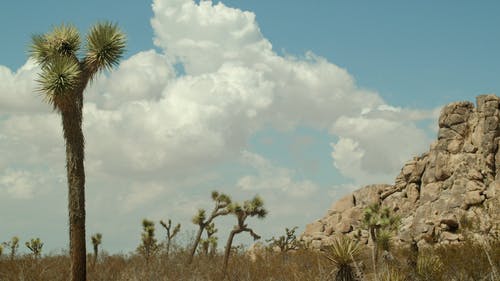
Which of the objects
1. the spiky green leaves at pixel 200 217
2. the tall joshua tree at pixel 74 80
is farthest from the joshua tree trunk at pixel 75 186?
the spiky green leaves at pixel 200 217

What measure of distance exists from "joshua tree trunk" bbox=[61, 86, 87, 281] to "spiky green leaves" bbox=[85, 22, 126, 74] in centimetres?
151

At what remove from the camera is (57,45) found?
1886 cm

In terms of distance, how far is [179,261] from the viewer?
27.4 metres

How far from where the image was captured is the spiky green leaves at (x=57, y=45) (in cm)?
1884

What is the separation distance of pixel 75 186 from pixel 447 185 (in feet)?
114

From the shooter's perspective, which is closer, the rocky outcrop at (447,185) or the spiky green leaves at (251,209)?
the spiky green leaves at (251,209)

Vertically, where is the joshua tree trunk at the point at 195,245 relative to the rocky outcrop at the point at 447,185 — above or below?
below

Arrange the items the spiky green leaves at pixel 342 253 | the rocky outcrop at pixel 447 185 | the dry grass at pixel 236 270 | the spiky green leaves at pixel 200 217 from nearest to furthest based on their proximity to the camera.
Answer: the spiky green leaves at pixel 342 253
the dry grass at pixel 236 270
the spiky green leaves at pixel 200 217
the rocky outcrop at pixel 447 185

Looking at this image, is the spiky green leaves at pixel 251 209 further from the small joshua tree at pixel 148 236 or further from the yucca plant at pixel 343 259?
the yucca plant at pixel 343 259

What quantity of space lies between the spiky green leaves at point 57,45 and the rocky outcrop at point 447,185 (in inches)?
953

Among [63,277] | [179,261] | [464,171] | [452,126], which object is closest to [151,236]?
[179,261]

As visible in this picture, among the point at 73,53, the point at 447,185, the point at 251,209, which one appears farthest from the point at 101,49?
the point at 447,185

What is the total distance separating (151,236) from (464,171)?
28.1 metres

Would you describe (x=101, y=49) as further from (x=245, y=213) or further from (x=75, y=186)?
(x=245, y=213)
